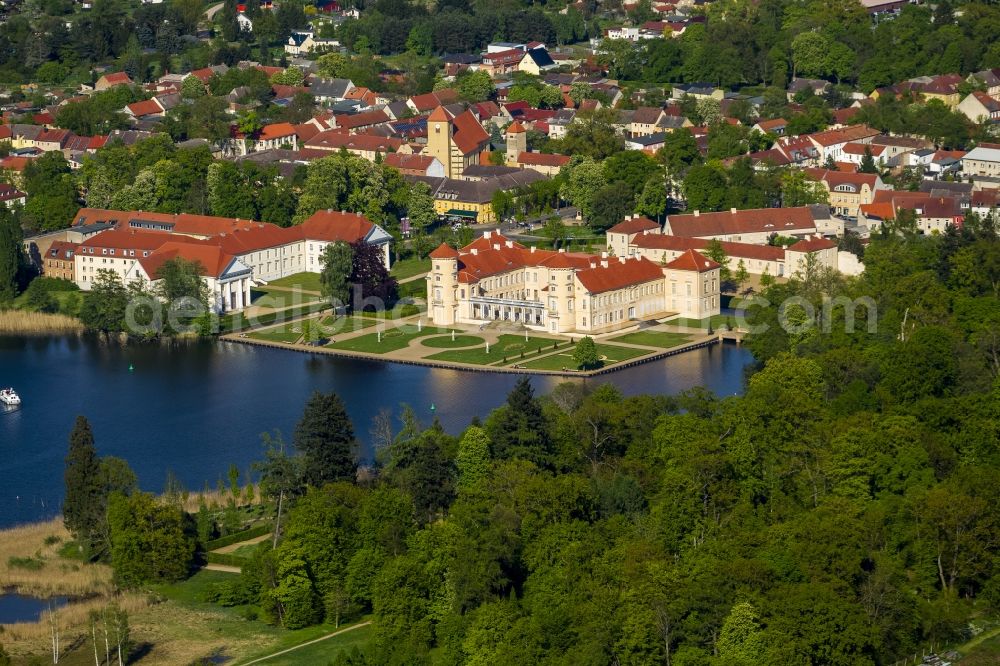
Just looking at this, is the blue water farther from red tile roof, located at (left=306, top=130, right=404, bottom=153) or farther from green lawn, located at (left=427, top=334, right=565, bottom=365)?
red tile roof, located at (left=306, top=130, right=404, bottom=153)

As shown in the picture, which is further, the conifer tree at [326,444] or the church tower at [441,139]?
the church tower at [441,139]

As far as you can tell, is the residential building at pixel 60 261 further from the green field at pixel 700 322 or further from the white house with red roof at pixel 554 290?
the green field at pixel 700 322

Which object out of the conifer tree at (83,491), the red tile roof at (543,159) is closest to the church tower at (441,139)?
the red tile roof at (543,159)

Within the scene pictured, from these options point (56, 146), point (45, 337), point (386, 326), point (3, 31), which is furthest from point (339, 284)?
point (3, 31)

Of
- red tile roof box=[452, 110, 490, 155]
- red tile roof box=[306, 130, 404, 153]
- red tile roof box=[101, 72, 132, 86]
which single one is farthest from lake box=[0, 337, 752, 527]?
red tile roof box=[101, 72, 132, 86]

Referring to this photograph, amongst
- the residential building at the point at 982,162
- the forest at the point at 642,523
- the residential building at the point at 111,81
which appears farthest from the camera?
the residential building at the point at 111,81
